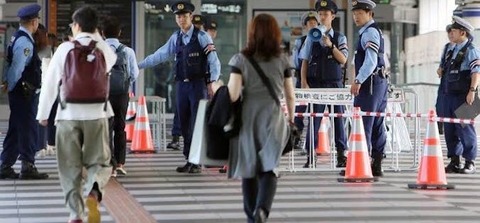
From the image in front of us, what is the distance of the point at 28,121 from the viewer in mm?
14797

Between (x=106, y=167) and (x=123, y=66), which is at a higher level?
(x=123, y=66)

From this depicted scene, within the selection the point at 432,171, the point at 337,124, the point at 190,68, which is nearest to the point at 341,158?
the point at 337,124

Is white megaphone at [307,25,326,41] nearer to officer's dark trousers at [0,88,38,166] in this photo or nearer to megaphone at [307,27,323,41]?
megaphone at [307,27,323,41]

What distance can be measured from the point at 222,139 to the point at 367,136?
5.42m

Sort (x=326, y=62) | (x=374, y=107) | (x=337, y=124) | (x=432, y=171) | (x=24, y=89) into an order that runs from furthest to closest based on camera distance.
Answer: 1. (x=326, y=62)
2. (x=337, y=124)
3. (x=374, y=107)
4. (x=24, y=89)
5. (x=432, y=171)

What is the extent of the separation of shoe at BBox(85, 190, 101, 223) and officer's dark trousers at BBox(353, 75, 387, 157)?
207 inches

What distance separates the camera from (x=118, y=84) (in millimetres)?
14633

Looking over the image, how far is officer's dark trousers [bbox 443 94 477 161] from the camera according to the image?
1647cm

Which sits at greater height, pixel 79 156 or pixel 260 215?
pixel 79 156

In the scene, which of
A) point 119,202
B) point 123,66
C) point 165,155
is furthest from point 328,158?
point 119,202

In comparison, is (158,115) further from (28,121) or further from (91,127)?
(91,127)

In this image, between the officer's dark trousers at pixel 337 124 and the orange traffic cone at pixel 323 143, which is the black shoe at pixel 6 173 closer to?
the officer's dark trousers at pixel 337 124

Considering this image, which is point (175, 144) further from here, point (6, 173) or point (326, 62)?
point (6, 173)

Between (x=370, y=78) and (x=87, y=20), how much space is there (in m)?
5.05
